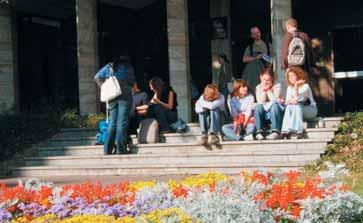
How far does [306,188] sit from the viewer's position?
5250mm

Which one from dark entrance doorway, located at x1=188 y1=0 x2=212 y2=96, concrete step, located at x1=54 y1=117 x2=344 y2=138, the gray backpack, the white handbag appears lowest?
concrete step, located at x1=54 y1=117 x2=344 y2=138

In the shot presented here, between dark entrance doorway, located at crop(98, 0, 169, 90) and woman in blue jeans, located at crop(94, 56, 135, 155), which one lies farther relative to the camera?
dark entrance doorway, located at crop(98, 0, 169, 90)

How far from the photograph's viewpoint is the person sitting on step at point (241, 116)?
40.5ft

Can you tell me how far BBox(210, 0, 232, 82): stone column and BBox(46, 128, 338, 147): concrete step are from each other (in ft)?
17.9

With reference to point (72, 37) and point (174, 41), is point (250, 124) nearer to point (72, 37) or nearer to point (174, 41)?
point (174, 41)

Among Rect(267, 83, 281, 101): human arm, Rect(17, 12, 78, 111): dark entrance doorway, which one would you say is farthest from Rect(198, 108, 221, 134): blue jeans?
Rect(17, 12, 78, 111): dark entrance doorway

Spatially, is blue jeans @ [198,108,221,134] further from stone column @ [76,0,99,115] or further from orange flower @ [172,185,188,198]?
orange flower @ [172,185,188,198]

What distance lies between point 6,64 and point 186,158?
6616 millimetres

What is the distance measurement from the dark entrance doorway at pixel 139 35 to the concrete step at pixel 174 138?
5846mm

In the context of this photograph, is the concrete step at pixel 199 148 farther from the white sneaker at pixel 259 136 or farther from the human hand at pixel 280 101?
the human hand at pixel 280 101

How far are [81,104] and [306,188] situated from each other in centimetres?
1145

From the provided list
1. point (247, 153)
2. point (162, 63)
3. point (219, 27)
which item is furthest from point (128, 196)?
point (162, 63)

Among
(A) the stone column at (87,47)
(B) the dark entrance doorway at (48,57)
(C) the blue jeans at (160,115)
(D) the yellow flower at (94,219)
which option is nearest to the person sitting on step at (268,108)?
(C) the blue jeans at (160,115)

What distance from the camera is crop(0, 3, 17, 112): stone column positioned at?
1669 centimetres
